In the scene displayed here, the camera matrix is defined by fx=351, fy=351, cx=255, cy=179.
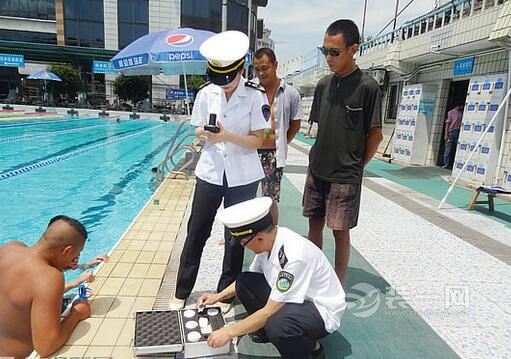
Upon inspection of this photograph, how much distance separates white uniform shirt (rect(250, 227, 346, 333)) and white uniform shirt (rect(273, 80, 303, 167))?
1.54 meters

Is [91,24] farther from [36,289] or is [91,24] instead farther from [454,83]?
[36,289]

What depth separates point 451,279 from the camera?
10.6 ft

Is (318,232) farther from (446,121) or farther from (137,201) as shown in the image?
(446,121)

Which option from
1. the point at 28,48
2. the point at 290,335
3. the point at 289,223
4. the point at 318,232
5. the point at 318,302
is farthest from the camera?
the point at 28,48

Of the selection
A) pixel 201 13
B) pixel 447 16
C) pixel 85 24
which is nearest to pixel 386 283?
pixel 447 16

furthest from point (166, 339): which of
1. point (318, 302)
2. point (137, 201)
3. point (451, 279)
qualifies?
point (137, 201)

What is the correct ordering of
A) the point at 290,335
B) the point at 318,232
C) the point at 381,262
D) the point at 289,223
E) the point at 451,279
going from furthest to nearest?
the point at 289,223, the point at 381,262, the point at 451,279, the point at 318,232, the point at 290,335

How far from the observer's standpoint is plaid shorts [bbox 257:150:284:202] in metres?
3.27

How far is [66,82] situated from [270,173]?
98.1 feet

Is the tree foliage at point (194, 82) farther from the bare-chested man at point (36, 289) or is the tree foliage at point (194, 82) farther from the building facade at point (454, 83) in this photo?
the bare-chested man at point (36, 289)

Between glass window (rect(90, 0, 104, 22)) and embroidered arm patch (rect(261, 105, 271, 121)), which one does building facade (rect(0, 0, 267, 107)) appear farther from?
embroidered arm patch (rect(261, 105, 271, 121))

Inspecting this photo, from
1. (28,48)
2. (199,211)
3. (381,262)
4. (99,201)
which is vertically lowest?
(99,201)

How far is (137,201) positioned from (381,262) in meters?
4.88

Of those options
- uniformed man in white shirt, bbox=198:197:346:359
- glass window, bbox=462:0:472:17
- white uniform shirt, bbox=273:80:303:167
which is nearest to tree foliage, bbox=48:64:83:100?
glass window, bbox=462:0:472:17
